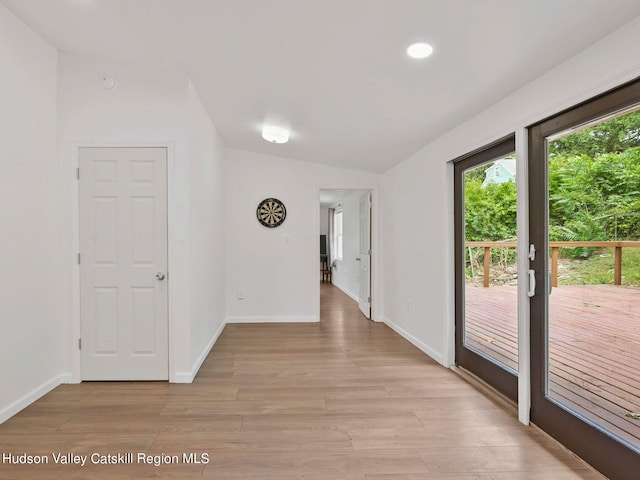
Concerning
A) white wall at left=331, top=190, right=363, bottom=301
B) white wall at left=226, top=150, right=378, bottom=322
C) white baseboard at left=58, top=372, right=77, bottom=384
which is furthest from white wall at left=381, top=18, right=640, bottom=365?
white baseboard at left=58, top=372, right=77, bottom=384

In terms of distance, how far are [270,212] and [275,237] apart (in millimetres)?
358

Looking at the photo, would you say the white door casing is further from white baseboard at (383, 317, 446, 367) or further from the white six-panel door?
the white six-panel door

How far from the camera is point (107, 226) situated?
3.11 metres

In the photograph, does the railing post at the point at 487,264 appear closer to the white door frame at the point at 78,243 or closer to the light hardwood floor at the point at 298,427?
the light hardwood floor at the point at 298,427

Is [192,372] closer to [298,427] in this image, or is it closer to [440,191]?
[298,427]

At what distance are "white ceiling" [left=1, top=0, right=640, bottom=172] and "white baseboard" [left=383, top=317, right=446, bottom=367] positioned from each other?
2.07 m

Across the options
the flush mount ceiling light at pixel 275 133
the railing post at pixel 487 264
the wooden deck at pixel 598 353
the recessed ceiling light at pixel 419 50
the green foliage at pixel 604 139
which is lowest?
the wooden deck at pixel 598 353

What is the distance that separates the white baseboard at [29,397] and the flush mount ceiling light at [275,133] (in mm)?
2844

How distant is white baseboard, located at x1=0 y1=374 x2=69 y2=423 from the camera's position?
2.43 metres

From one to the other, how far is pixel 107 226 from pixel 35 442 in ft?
5.22

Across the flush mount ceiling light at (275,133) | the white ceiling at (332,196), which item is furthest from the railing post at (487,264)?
the white ceiling at (332,196)

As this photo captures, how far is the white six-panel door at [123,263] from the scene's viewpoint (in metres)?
3.10

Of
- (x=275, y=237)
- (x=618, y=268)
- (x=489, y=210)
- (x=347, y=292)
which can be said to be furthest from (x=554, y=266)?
(x=347, y=292)

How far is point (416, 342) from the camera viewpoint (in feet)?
13.4
